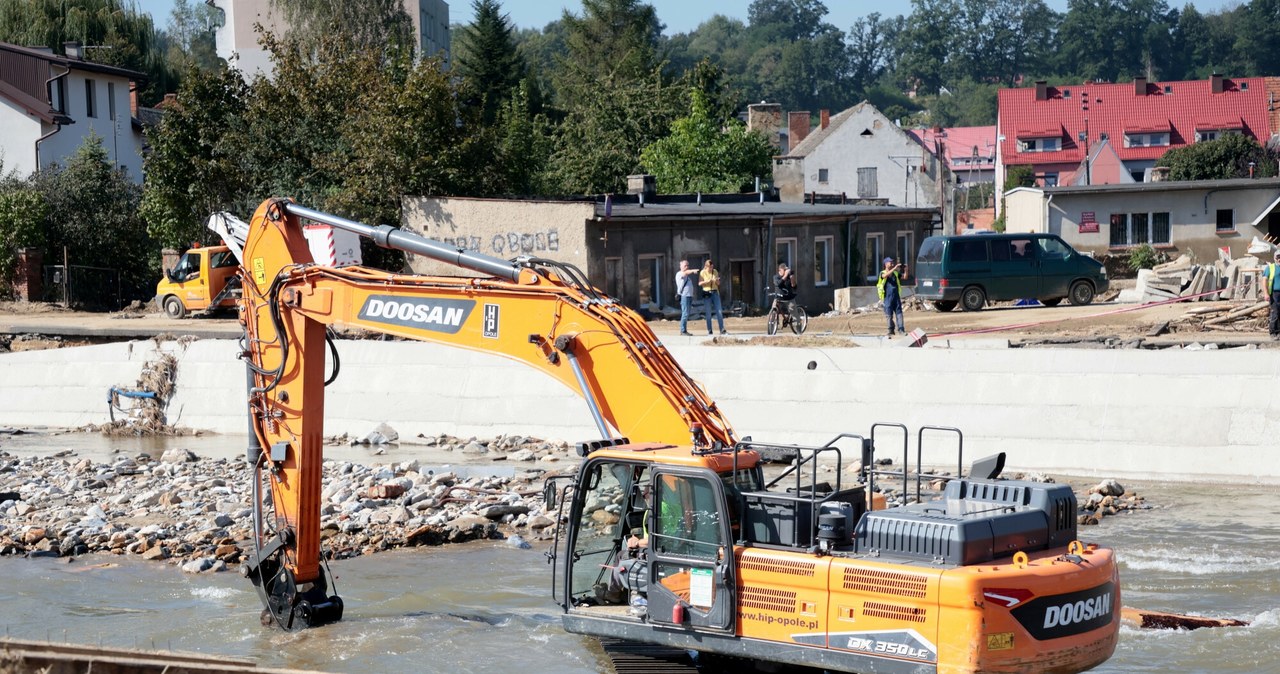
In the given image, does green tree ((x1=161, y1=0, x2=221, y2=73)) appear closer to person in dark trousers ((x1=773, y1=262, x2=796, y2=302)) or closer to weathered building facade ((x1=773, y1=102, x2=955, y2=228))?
weathered building facade ((x1=773, y1=102, x2=955, y2=228))

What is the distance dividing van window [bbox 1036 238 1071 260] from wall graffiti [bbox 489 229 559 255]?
1206 centimetres

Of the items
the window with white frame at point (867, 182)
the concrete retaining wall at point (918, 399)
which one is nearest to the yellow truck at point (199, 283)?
the concrete retaining wall at point (918, 399)

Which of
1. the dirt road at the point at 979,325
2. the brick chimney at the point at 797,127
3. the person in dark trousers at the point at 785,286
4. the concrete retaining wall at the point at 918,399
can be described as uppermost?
the brick chimney at the point at 797,127

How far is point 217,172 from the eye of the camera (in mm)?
42344

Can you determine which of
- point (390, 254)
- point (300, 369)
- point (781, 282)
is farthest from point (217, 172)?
point (300, 369)

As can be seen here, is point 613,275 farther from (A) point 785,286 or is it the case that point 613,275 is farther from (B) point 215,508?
(B) point 215,508

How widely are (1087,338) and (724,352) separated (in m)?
6.90

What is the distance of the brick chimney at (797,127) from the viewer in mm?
88688

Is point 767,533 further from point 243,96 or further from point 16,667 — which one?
point 243,96

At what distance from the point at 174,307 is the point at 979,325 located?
21.8 metres

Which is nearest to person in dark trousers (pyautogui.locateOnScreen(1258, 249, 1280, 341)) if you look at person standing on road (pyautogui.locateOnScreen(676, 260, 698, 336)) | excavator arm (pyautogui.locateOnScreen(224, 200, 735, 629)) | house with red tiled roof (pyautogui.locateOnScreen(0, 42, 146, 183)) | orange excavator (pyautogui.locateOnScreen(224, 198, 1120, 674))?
person standing on road (pyautogui.locateOnScreen(676, 260, 698, 336))

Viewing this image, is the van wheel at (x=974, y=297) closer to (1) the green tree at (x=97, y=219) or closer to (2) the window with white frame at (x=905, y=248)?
(2) the window with white frame at (x=905, y=248)

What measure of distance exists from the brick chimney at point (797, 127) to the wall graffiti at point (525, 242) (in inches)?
2102

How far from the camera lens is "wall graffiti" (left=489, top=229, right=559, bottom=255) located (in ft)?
118
